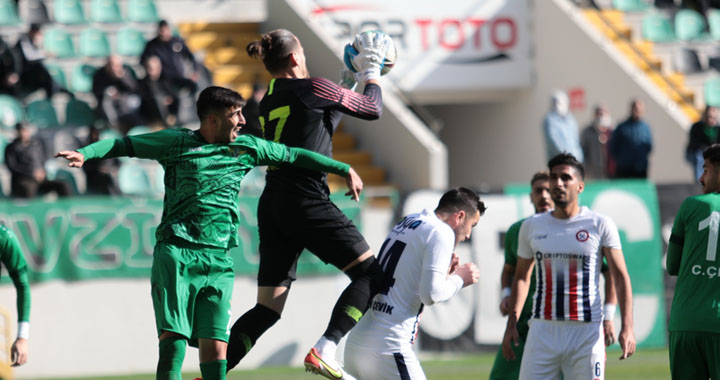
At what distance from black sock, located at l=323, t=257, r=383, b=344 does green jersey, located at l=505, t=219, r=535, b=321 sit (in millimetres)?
1941

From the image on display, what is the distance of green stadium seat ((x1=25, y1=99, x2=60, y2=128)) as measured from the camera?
56.0ft

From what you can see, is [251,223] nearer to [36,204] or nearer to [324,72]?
[36,204]

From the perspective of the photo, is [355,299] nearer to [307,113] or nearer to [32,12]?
[307,113]

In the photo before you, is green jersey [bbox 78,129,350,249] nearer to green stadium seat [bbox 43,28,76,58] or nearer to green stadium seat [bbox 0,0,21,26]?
green stadium seat [bbox 43,28,76,58]

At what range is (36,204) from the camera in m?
13.6

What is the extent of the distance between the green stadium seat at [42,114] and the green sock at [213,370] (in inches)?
441

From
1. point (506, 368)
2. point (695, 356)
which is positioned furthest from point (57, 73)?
point (695, 356)

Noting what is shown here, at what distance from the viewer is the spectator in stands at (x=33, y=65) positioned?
16828 mm

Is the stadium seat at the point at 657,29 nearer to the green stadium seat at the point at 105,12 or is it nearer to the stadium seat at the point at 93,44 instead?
the green stadium seat at the point at 105,12

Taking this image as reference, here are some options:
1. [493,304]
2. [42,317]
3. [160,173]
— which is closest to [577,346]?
[493,304]

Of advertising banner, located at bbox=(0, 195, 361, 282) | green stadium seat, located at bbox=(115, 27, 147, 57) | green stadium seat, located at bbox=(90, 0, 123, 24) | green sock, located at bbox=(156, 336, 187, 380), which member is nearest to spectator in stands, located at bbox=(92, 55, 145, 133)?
green stadium seat, located at bbox=(115, 27, 147, 57)

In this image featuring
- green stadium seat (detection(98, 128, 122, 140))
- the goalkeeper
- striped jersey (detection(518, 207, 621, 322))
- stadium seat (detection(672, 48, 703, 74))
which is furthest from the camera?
stadium seat (detection(672, 48, 703, 74))

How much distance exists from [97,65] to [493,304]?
24.8ft

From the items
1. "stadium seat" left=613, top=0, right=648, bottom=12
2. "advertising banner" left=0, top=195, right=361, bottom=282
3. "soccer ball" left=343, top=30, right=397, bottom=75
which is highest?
"stadium seat" left=613, top=0, right=648, bottom=12
